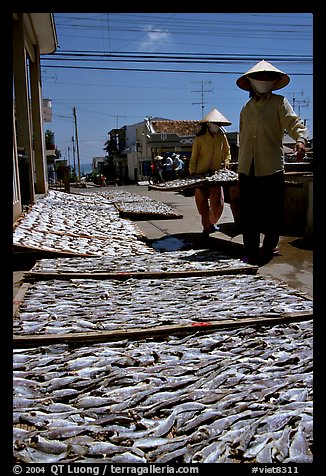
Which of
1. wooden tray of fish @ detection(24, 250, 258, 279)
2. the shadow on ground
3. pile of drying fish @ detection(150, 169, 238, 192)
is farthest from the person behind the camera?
pile of drying fish @ detection(150, 169, 238, 192)

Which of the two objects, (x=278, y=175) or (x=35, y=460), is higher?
(x=278, y=175)

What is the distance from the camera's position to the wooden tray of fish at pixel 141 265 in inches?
209

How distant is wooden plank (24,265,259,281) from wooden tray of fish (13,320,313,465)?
1.89m

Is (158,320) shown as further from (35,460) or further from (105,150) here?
(105,150)

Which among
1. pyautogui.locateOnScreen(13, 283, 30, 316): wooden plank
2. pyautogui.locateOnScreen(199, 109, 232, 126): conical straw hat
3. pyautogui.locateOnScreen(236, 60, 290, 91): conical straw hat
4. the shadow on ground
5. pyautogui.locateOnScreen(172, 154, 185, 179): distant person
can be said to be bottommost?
the shadow on ground

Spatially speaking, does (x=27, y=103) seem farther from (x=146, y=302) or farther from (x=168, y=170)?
(x=168, y=170)

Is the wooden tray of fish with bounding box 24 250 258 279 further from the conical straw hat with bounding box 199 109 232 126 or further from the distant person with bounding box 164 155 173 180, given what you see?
the distant person with bounding box 164 155 173 180

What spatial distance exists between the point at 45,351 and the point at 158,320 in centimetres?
94

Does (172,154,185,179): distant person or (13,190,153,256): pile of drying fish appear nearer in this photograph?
(13,190,153,256): pile of drying fish

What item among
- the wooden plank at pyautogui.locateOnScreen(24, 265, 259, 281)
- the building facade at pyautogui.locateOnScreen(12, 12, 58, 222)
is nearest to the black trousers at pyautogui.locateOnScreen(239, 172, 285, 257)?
the wooden plank at pyautogui.locateOnScreen(24, 265, 259, 281)

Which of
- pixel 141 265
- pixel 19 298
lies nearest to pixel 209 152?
pixel 141 265

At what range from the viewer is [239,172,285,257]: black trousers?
638 cm
